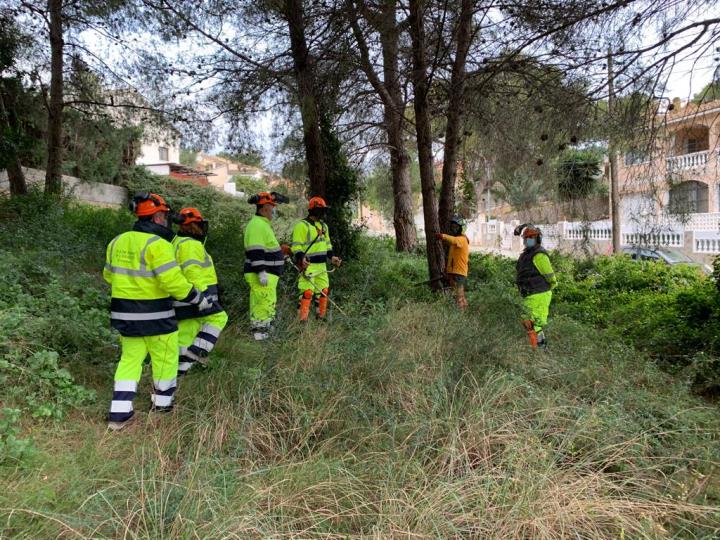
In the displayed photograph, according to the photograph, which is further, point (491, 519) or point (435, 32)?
point (435, 32)

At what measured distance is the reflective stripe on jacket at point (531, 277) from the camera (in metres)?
5.67

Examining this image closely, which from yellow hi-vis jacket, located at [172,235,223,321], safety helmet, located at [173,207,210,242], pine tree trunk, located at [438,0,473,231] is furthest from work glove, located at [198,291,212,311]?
pine tree trunk, located at [438,0,473,231]

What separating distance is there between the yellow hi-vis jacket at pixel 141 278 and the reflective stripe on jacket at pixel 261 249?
64.7 inches

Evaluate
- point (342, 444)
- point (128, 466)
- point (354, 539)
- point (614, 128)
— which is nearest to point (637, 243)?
point (614, 128)

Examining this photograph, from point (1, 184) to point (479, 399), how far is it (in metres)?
11.7

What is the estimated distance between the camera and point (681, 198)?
198 inches

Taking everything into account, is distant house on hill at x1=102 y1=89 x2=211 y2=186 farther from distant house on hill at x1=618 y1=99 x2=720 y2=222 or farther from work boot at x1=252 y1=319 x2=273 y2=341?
distant house on hill at x1=618 y1=99 x2=720 y2=222

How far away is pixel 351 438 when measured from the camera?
288 cm

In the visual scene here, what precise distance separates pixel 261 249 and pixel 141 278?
69.3 inches

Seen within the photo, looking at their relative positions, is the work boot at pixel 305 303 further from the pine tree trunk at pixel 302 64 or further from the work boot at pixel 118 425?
the work boot at pixel 118 425

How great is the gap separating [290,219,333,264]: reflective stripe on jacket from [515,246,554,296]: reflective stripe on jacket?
235cm

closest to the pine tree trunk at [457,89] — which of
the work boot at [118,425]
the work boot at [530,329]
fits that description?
the work boot at [530,329]

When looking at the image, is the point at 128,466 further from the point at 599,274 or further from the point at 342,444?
the point at 599,274

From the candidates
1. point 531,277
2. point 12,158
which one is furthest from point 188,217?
point 12,158
